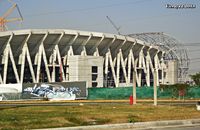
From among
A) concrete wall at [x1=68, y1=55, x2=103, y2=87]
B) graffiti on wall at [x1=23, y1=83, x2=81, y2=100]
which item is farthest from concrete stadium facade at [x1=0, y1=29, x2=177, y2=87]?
graffiti on wall at [x1=23, y1=83, x2=81, y2=100]

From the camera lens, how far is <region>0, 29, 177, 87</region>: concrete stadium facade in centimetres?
9362

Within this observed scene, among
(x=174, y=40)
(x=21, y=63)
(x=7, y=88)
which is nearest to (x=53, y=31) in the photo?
(x=21, y=63)

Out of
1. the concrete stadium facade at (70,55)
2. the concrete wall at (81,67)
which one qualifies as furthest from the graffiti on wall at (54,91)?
the concrete wall at (81,67)

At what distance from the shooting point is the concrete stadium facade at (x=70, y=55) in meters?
93.6

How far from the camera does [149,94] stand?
216 ft

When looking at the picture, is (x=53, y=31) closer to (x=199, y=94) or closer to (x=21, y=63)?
(x=21, y=63)

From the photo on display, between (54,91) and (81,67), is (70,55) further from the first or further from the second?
(54,91)

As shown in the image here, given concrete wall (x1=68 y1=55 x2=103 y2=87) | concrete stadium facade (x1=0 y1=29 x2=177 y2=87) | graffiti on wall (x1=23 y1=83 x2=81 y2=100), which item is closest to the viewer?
graffiti on wall (x1=23 y1=83 x2=81 y2=100)

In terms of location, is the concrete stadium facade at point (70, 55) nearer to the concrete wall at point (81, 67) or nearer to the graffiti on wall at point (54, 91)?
the concrete wall at point (81, 67)

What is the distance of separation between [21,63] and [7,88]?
27.6 metres

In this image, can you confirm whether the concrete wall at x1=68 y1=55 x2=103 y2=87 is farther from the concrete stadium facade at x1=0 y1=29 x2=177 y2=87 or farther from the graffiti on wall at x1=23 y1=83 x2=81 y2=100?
the graffiti on wall at x1=23 y1=83 x2=81 y2=100

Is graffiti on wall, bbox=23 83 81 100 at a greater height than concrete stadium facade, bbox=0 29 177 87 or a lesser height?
lesser

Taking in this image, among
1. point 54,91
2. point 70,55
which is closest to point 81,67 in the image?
point 70,55

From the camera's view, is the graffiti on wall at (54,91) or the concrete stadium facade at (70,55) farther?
the concrete stadium facade at (70,55)
